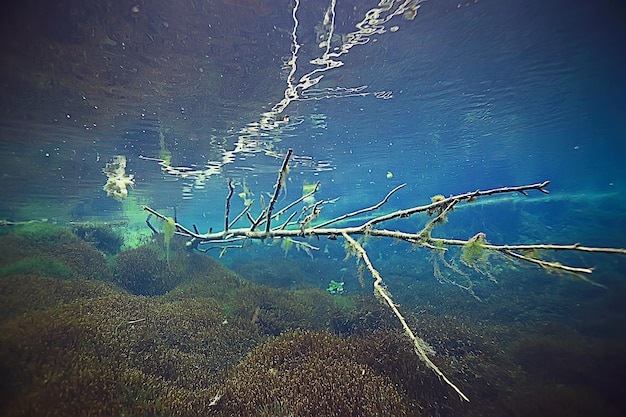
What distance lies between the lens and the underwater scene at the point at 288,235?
4676 mm

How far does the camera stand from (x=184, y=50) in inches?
352

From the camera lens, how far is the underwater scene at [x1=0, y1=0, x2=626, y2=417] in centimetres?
468

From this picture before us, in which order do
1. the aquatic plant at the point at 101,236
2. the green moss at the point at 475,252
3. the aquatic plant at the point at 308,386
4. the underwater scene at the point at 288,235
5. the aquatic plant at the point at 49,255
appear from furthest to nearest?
the aquatic plant at the point at 101,236
the aquatic plant at the point at 49,255
the underwater scene at the point at 288,235
the aquatic plant at the point at 308,386
the green moss at the point at 475,252

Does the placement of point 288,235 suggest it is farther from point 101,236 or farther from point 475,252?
point 101,236

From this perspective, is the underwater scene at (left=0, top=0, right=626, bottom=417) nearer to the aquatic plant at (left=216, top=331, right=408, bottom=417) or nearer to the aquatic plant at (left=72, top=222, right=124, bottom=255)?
the aquatic plant at (left=216, top=331, right=408, bottom=417)

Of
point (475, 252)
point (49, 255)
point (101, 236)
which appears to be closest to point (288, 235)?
point (475, 252)

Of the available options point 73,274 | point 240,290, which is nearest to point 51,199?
point 73,274

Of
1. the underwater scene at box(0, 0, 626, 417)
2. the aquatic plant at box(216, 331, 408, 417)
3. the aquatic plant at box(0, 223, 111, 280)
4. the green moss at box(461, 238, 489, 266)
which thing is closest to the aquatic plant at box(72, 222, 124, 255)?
the underwater scene at box(0, 0, 626, 417)

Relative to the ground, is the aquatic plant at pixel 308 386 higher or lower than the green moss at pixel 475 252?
lower

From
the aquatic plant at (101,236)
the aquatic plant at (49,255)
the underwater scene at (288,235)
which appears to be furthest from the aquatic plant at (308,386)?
the aquatic plant at (101,236)

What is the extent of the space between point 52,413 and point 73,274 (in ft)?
27.7

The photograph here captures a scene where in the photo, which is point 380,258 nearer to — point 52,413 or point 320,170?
point 320,170

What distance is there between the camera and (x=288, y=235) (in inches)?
220

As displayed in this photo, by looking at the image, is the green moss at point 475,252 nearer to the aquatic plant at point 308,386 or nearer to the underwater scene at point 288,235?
the underwater scene at point 288,235
